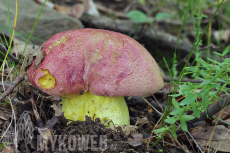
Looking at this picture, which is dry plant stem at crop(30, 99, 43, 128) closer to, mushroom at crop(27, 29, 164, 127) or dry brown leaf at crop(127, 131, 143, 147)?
mushroom at crop(27, 29, 164, 127)

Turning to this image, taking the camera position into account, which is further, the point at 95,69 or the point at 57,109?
the point at 57,109

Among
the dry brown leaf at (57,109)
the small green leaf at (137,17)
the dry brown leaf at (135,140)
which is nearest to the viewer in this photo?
the dry brown leaf at (135,140)

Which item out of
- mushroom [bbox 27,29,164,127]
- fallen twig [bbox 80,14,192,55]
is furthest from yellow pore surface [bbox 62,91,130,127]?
fallen twig [bbox 80,14,192,55]

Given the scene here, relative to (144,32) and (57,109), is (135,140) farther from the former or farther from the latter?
(144,32)

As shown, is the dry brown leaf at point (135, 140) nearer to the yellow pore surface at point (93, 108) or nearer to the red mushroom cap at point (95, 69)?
the yellow pore surface at point (93, 108)

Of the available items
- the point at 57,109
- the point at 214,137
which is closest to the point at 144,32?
the point at 214,137

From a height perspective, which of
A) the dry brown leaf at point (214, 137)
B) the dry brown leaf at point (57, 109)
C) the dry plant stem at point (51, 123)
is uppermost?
the dry brown leaf at point (57, 109)

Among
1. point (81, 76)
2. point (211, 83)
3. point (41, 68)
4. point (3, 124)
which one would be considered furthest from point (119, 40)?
point (3, 124)

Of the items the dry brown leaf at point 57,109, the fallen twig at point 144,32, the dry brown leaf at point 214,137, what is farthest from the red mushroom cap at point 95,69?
the fallen twig at point 144,32
